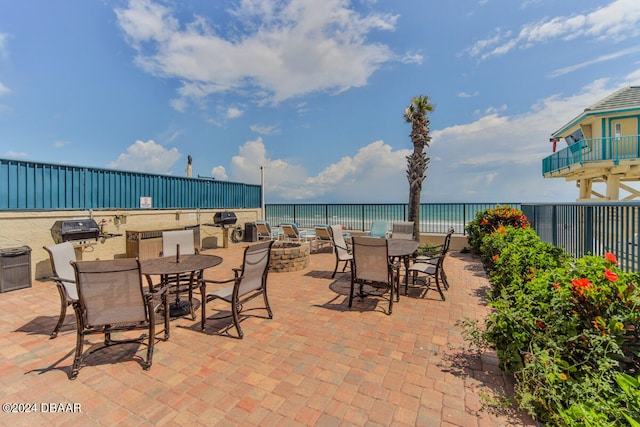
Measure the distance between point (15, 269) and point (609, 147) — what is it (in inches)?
756

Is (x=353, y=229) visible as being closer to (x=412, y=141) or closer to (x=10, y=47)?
(x=412, y=141)

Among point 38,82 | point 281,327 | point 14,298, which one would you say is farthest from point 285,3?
point 14,298

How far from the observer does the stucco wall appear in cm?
502

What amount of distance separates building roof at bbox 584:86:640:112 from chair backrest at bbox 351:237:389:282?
15317mm

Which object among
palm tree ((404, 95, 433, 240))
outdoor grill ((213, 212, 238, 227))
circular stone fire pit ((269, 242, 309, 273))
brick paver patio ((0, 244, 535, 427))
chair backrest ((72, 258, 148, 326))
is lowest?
brick paver patio ((0, 244, 535, 427))

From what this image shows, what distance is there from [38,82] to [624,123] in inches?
863

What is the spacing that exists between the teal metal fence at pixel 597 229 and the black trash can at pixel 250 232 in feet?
28.7

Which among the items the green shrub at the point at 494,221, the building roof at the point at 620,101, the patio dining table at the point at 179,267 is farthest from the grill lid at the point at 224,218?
the building roof at the point at 620,101

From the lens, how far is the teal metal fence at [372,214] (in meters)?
8.66

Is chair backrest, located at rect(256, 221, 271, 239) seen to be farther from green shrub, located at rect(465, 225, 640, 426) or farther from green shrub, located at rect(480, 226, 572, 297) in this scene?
green shrub, located at rect(465, 225, 640, 426)

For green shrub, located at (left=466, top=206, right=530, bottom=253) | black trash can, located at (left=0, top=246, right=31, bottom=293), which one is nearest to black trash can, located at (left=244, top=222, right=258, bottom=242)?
black trash can, located at (left=0, top=246, right=31, bottom=293)

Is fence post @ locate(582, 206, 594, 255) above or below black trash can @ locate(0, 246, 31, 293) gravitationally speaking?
above

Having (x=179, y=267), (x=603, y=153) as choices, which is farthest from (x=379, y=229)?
(x=603, y=153)

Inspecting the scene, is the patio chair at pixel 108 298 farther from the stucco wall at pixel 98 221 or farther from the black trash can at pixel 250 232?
the black trash can at pixel 250 232
